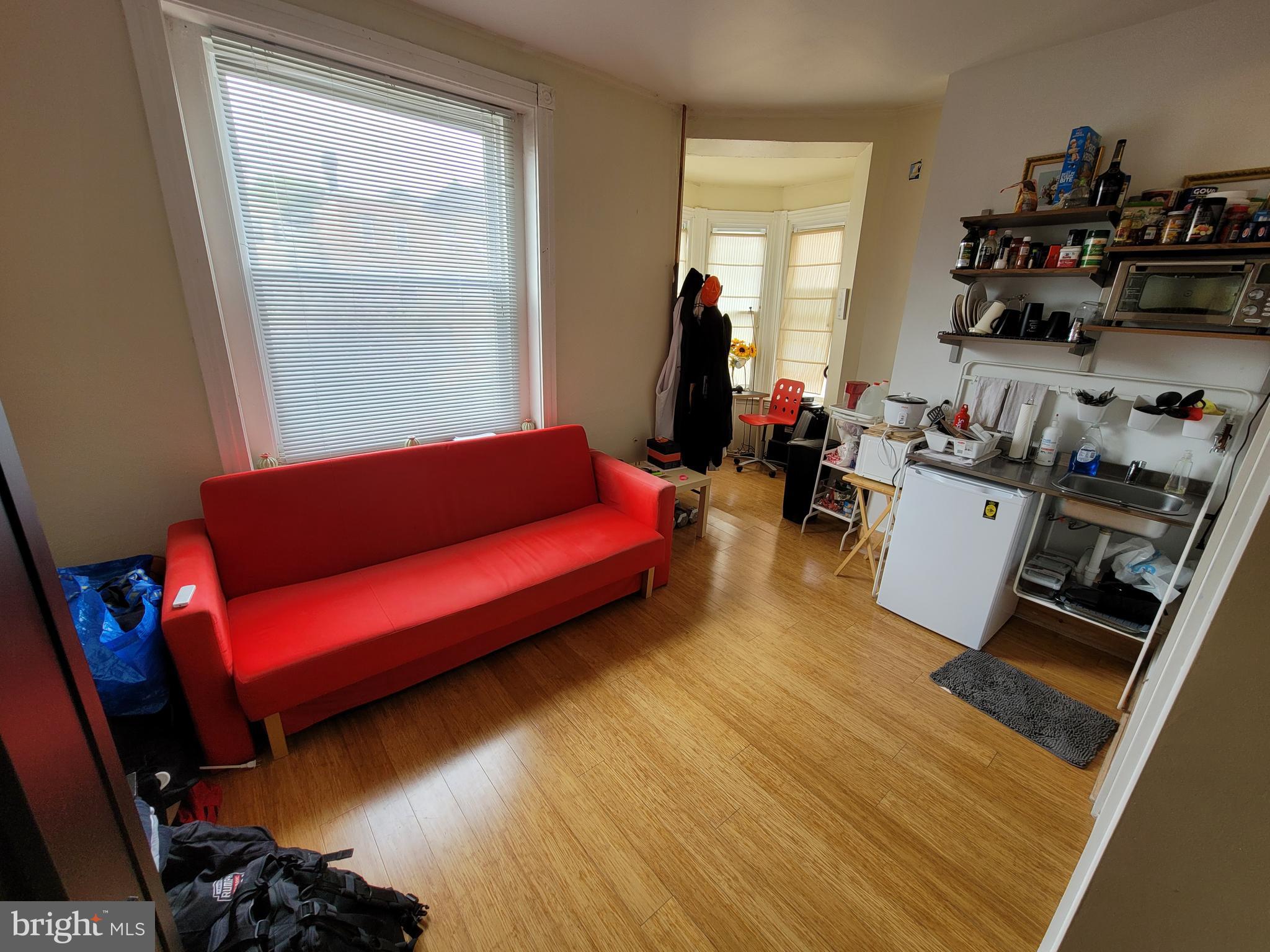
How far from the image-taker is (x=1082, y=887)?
0.75 meters

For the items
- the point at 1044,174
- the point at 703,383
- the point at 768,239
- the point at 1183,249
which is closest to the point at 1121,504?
the point at 1183,249

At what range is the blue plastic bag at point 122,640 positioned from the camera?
1.39m

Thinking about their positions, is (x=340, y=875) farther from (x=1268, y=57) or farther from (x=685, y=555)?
(x=1268, y=57)

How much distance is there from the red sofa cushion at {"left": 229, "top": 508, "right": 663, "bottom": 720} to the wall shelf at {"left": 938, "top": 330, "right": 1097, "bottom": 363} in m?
1.86

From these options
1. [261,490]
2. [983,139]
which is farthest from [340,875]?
[983,139]

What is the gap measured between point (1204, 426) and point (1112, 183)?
1032mm

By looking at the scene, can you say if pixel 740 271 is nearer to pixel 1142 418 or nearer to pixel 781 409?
pixel 781 409

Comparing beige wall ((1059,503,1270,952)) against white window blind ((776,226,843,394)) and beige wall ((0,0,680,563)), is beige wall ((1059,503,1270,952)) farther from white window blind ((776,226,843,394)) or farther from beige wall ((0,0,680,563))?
white window blind ((776,226,843,394))

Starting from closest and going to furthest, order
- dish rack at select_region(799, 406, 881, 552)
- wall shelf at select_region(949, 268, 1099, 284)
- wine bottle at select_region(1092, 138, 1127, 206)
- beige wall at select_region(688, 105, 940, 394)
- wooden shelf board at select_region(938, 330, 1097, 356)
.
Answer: wine bottle at select_region(1092, 138, 1127, 206) → wall shelf at select_region(949, 268, 1099, 284) → wooden shelf board at select_region(938, 330, 1097, 356) → dish rack at select_region(799, 406, 881, 552) → beige wall at select_region(688, 105, 940, 394)

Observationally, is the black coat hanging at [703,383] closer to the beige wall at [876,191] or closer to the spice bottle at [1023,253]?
the beige wall at [876,191]

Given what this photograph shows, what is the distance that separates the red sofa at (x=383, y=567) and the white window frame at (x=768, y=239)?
3.04 meters

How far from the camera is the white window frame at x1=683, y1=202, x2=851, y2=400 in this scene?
4.71 meters

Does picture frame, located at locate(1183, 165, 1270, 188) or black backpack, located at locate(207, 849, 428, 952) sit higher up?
picture frame, located at locate(1183, 165, 1270, 188)

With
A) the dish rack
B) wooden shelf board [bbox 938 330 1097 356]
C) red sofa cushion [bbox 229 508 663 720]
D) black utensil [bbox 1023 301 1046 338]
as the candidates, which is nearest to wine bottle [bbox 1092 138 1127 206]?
black utensil [bbox 1023 301 1046 338]
